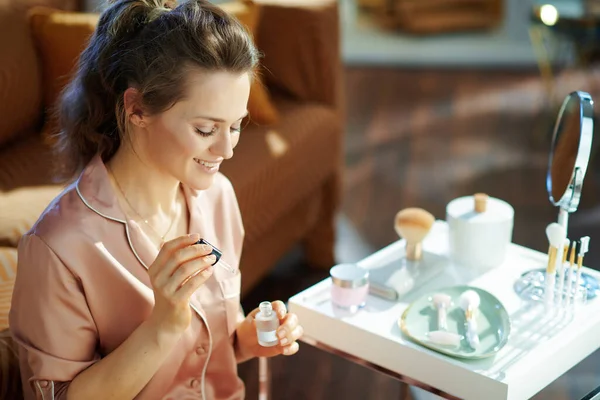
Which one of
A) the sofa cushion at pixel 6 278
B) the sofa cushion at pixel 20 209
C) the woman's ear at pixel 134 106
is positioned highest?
the woman's ear at pixel 134 106

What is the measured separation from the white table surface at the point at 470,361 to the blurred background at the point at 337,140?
10.5 inches

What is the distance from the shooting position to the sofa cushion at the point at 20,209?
75.0 inches

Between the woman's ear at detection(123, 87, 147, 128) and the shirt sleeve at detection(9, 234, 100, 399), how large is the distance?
214 millimetres

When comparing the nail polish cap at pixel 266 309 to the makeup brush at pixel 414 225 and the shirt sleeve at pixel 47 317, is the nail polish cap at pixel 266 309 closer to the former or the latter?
the shirt sleeve at pixel 47 317

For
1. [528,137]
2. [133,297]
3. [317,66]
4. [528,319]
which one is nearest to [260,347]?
[133,297]

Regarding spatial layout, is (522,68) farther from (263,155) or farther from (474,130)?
(263,155)

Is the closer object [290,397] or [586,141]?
[586,141]

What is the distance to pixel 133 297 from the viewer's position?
1261 mm

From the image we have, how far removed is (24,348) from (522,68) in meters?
4.06

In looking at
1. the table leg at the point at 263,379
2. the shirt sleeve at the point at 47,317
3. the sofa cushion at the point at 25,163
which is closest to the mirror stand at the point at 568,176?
the table leg at the point at 263,379

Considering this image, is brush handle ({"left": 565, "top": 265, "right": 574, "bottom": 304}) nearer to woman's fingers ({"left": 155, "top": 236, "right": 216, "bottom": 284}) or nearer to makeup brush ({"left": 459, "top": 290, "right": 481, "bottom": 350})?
makeup brush ({"left": 459, "top": 290, "right": 481, "bottom": 350})

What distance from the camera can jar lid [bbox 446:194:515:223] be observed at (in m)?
1.69

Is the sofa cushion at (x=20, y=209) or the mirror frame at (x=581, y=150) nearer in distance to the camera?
the mirror frame at (x=581, y=150)

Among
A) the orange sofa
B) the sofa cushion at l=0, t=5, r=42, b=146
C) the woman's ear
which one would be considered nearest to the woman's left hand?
the woman's ear
